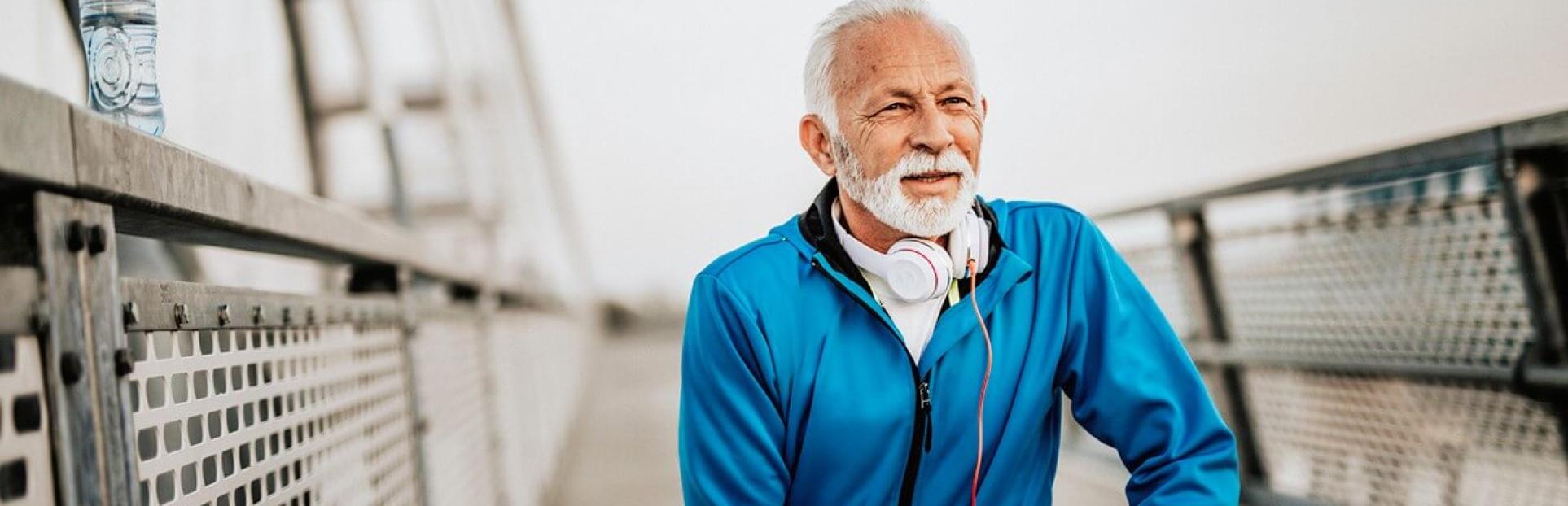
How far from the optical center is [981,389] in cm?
174

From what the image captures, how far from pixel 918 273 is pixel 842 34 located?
36cm

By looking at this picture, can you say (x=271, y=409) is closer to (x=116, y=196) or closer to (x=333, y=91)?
(x=116, y=196)

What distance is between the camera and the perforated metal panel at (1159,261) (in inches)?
174

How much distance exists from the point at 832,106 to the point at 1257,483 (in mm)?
2788

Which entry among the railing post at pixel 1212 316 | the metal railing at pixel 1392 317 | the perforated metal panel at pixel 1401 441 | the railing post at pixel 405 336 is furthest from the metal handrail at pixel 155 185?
the railing post at pixel 1212 316

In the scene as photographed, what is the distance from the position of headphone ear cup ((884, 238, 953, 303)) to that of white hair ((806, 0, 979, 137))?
0.83ft

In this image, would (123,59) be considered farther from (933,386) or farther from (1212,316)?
(1212,316)

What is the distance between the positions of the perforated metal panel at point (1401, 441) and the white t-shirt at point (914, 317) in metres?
1.64

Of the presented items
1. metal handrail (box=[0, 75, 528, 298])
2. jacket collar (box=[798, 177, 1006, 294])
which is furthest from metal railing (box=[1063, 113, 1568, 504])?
metal handrail (box=[0, 75, 528, 298])

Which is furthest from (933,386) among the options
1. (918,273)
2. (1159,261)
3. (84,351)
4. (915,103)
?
(1159,261)

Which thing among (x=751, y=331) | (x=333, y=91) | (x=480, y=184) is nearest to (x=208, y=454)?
(x=751, y=331)

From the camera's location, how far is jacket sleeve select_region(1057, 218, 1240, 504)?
173 centimetres

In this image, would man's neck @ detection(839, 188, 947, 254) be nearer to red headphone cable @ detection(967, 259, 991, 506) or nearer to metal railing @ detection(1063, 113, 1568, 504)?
red headphone cable @ detection(967, 259, 991, 506)

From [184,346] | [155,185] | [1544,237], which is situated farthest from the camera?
[1544,237]
